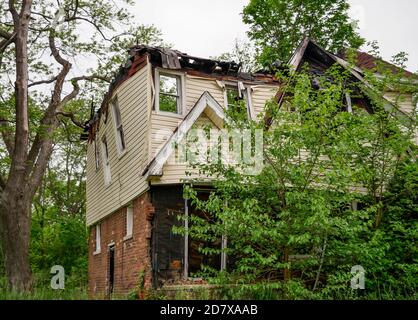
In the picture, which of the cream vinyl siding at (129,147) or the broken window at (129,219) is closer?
the cream vinyl siding at (129,147)

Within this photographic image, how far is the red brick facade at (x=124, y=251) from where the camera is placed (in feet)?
47.4

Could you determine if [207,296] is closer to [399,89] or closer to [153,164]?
[153,164]

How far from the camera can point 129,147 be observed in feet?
53.9

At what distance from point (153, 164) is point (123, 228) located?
3.87 metres

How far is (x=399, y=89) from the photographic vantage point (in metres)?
15.0

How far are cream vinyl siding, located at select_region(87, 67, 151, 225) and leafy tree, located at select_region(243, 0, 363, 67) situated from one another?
13021mm

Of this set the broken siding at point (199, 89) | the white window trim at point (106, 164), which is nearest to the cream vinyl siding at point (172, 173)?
the broken siding at point (199, 89)

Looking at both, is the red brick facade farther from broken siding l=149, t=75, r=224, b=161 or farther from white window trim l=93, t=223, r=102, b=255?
broken siding l=149, t=75, r=224, b=161

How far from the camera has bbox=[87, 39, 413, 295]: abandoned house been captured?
14336 millimetres

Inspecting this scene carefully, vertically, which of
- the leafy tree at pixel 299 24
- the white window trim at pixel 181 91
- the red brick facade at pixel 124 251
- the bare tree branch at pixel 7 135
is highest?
the leafy tree at pixel 299 24

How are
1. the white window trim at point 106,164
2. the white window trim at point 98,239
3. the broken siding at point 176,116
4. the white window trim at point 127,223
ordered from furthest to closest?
the white window trim at point 98,239 < the white window trim at point 106,164 < the white window trim at point 127,223 < the broken siding at point 176,116

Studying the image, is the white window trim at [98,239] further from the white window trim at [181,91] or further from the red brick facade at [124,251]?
the white window trim at [181,91]

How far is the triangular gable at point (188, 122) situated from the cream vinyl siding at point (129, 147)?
0.78 metres

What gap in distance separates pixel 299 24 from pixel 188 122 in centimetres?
1750
